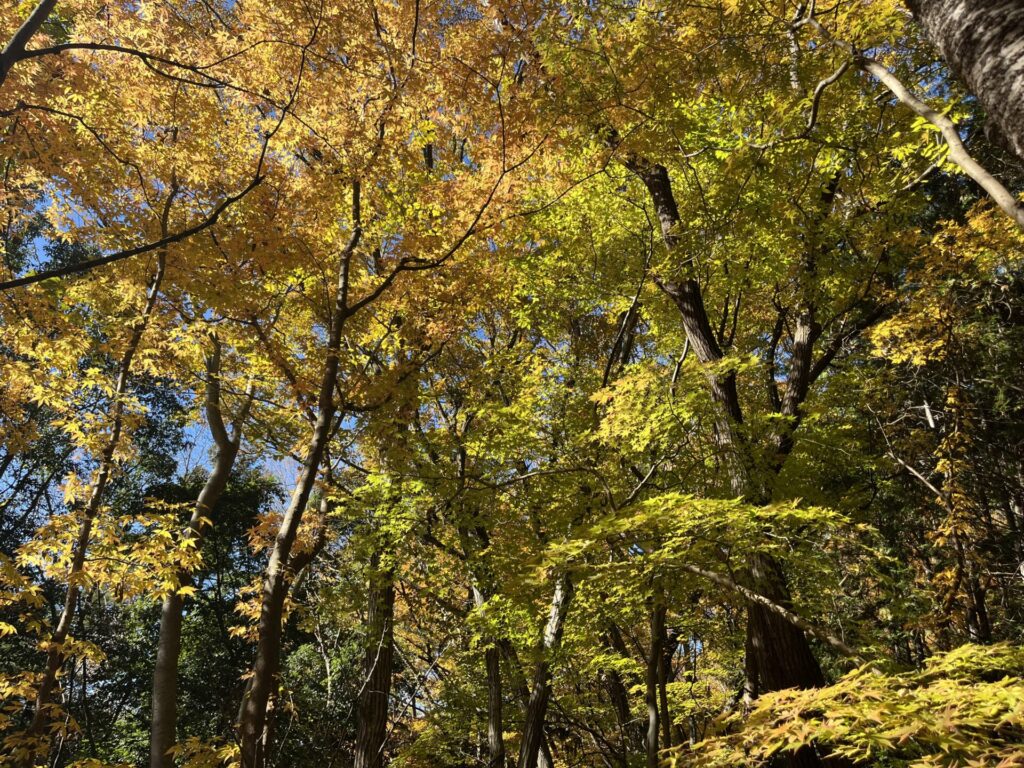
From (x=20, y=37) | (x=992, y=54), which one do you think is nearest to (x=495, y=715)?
(x=20, y=37)

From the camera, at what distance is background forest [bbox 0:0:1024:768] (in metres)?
4.00

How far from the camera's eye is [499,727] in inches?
307

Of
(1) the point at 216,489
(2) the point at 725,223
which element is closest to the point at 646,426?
(2) the point at 725,223

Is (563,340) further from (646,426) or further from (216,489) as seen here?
(216,489)

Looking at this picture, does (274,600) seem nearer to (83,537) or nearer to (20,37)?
(83,537)

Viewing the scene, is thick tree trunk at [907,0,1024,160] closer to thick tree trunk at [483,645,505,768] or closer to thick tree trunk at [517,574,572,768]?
thick tree trunk at [517,574,572,768]

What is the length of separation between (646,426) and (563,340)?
222 inches

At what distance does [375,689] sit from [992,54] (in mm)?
8010

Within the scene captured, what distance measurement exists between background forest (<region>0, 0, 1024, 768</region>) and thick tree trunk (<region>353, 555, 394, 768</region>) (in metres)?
0.05

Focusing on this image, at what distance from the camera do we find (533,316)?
30.2 feet

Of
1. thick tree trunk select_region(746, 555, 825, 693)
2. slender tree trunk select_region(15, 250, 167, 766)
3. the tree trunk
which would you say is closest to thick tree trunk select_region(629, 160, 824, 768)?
thick tree trunk select_region(746, 555, 825, 693)

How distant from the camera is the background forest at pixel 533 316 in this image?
4.00 m

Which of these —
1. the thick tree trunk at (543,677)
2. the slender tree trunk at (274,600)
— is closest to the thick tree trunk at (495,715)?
the thick tree trunk at (543,677)

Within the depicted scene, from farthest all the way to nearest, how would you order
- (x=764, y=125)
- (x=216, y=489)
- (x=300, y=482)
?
(x=216, y=489), (x=300, y=482), (x=764, y=125)
